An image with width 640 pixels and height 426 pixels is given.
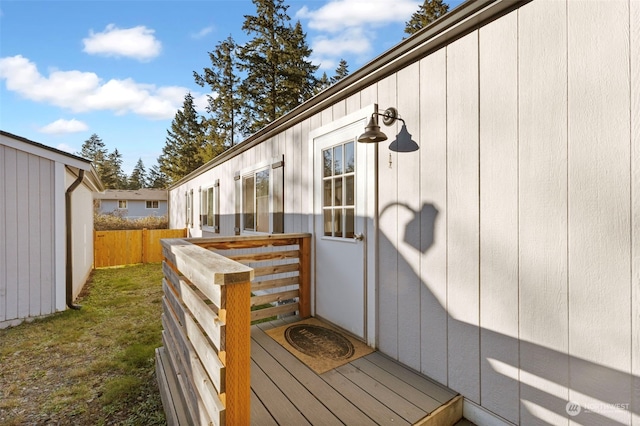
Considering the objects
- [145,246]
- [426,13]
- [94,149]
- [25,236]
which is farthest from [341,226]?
[94,149]

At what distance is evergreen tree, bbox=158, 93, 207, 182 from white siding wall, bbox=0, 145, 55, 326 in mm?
18711

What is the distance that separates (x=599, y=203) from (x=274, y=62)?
14.8 metres

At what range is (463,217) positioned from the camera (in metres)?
1.96

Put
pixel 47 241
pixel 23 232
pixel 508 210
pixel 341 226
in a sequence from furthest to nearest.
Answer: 1. pixel 47 241
2. pixel 23 232
3. pixel 341 226
4. pixel 508 210

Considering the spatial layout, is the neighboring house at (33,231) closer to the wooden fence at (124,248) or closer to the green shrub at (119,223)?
the wooden fence at (124,248)

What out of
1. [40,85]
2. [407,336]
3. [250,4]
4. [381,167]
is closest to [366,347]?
[407,336]

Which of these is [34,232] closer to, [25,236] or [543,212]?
[25,236]

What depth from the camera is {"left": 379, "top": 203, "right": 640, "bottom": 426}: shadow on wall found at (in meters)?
1.34

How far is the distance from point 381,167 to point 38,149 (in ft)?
16.5

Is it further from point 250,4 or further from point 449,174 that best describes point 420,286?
point 250,4

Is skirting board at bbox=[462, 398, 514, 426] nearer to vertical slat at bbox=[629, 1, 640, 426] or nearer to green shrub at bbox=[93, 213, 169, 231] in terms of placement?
vertical slat at bbox=[629, 1, 640, 426]

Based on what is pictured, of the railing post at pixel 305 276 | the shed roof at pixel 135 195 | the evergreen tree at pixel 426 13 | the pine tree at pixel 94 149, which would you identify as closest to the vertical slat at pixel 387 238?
the railing post at pixel 305 276

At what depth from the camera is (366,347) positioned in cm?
266

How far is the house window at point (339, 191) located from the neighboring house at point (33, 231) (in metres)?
4.22
